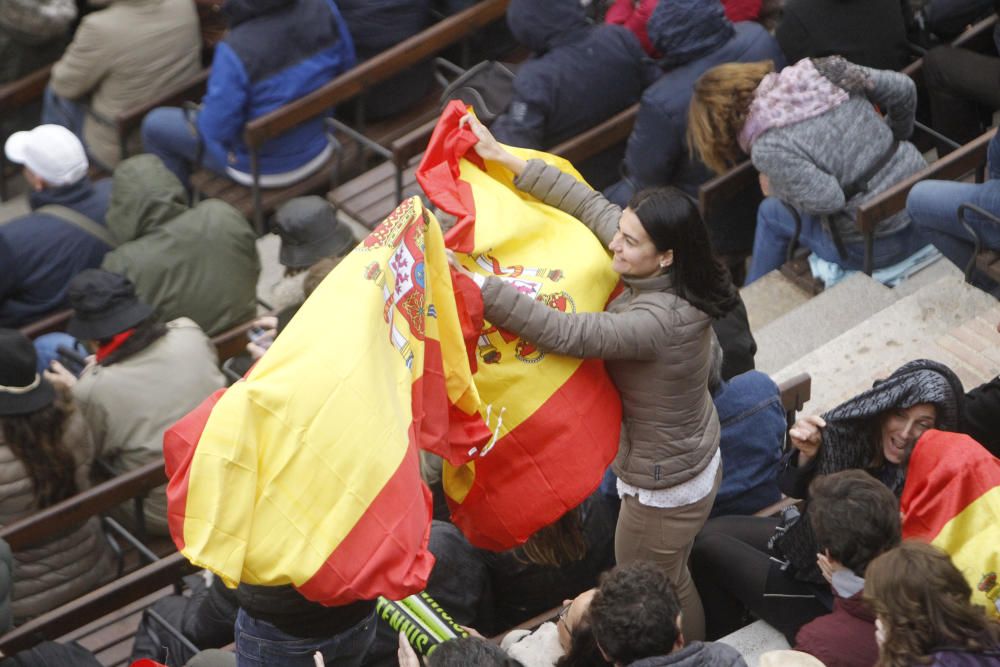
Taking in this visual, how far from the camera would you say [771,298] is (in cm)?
705

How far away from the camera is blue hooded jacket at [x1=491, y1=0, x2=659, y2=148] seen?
677 cm

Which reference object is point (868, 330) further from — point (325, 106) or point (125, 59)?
point (125, 59)

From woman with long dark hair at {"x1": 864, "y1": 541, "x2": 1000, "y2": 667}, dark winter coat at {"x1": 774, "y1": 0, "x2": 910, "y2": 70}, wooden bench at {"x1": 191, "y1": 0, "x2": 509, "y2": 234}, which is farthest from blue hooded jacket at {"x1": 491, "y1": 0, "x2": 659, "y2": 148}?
woman with long dark hair at {"x1": 864, "y1": 541, "x2": 1000, "y2": 667}

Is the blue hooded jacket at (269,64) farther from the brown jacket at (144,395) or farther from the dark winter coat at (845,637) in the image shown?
the dark winter coat at (845,637)

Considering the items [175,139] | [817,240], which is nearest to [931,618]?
[817,240]

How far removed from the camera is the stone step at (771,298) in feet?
22.9

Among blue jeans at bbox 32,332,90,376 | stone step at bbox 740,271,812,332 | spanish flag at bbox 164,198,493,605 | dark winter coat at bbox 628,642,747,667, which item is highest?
spanish flag at bbox 164,198,493,605

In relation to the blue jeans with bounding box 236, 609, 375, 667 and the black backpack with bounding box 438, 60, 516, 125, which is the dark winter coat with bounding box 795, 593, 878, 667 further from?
the black backpack with bounding box 438, 60, 516, 125

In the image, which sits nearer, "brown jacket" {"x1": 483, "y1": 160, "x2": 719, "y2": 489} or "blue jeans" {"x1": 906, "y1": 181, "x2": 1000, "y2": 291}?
"brown jacket" {"x1": 483, "y1": 160, "x2": 719, "y2": 489}

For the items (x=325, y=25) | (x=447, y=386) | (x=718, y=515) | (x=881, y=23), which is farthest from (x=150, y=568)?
(x=881, y=23)

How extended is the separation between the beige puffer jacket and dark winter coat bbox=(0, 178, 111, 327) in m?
1.73

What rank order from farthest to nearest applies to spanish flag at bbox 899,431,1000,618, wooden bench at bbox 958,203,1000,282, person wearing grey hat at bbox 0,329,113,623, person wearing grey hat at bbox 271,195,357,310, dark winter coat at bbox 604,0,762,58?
dark winter coat at bbox 604,0,762,58, person wearing grey hat at bbox 271,195,357,310, wooden bench at bbox 958,203,1000,282, person wearing grey hat at bbox 0,329,113,623, spanish flag at bbox 899,431,1000,618

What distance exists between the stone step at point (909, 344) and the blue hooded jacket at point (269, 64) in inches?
120

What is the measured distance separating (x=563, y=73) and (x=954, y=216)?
1.83 meters
